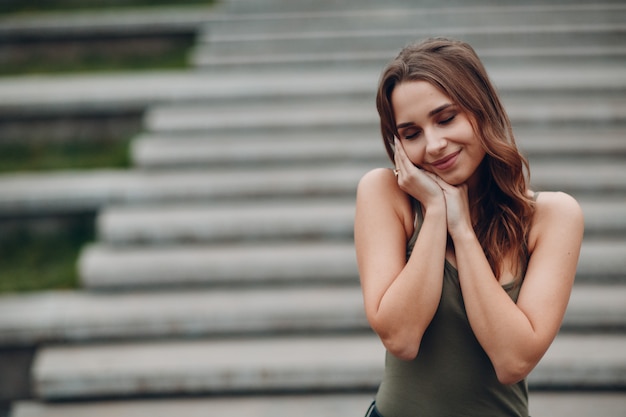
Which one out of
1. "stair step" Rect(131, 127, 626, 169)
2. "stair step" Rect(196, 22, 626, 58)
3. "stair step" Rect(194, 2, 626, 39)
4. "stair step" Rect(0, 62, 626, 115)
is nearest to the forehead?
"stair step" Rect(131, 127, 626, 169)

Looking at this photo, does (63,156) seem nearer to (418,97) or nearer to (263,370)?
(263,370)

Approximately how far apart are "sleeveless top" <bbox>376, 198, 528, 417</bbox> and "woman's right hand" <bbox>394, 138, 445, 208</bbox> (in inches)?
7.1

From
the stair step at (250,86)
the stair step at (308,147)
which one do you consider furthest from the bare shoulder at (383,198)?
the stair step at (250,86)

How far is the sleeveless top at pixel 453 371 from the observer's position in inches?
53.7

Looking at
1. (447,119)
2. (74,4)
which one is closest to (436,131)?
A: (447,119)

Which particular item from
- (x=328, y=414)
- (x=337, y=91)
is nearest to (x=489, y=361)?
(x=328, y=414)

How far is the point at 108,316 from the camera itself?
2.85 m

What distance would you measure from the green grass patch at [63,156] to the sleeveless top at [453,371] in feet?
9.52

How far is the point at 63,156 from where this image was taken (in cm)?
394

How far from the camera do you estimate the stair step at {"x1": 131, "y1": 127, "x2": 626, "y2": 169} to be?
11.4 ft

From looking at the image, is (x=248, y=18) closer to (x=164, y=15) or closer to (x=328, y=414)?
(x=164, y=15)

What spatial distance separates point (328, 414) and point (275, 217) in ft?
3.74

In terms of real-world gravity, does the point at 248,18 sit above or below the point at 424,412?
above

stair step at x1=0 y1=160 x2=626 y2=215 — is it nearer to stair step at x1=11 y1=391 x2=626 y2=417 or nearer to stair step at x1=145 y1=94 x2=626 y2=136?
stair step at x1=145 y1=94 x2=626 y2=136
